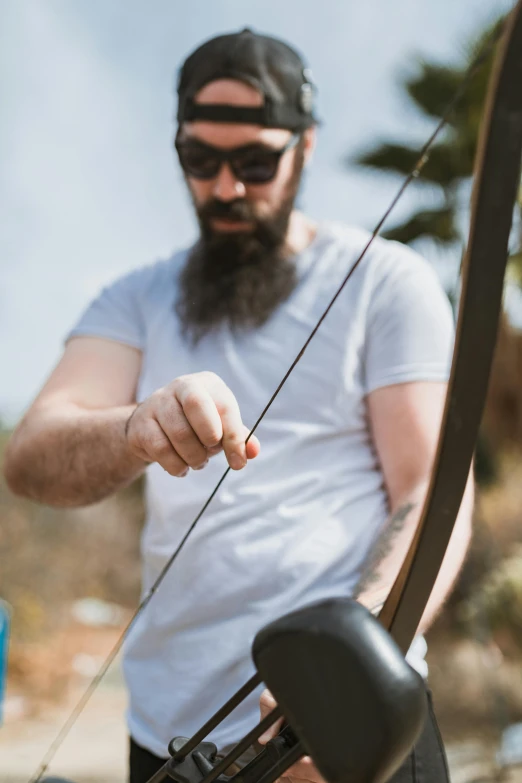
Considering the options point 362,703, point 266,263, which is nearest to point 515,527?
point 266,263

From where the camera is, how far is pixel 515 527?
14094 millimetres

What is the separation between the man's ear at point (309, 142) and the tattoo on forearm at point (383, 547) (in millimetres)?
793

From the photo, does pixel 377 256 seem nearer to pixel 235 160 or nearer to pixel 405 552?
pixel 235 160

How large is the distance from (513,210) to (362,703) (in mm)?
432

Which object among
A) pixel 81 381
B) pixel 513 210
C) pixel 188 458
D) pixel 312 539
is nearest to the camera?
pixel 513 210

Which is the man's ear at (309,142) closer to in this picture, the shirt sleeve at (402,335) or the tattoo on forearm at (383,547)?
the shirt sleeve at (402,335)

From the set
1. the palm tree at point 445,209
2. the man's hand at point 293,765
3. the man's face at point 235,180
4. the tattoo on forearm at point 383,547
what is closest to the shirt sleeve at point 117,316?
the man's face at point 235,180

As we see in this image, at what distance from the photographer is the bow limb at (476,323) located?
75cm

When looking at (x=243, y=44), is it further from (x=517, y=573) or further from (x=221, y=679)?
(x=517, y=573)

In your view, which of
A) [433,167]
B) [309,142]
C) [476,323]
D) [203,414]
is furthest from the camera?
[433,167]

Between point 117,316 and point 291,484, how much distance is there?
0.50 m

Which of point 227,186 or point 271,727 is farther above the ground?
point 227,186

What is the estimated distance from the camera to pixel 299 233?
65.2 inches

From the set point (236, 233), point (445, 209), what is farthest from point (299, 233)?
point (445, 209)
